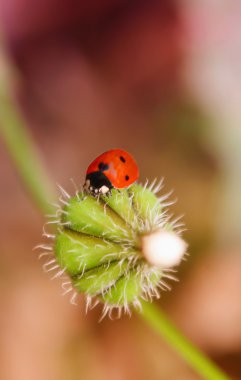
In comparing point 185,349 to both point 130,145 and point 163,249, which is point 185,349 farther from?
point 130,145

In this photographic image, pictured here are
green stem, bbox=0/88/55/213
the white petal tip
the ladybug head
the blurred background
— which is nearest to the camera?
the white petal tip

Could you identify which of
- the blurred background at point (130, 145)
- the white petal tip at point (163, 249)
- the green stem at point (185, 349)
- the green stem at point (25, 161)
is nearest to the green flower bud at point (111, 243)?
the white petal tip at point (163, 249)

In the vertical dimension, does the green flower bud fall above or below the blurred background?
below

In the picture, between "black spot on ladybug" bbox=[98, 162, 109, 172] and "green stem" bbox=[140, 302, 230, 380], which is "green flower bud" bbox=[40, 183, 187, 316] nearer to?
"black spot on ladybug" bbox=[98, 162, 109, 172]

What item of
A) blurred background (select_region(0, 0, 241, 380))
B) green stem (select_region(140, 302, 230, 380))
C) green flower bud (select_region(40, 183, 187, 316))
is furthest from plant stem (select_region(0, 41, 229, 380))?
blurred background (select_region(0, 0, 241, 380))

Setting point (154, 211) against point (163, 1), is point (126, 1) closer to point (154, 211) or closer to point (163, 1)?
point (163, 1)

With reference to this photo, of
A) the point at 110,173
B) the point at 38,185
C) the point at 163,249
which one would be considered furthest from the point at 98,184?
the point at 38,185
